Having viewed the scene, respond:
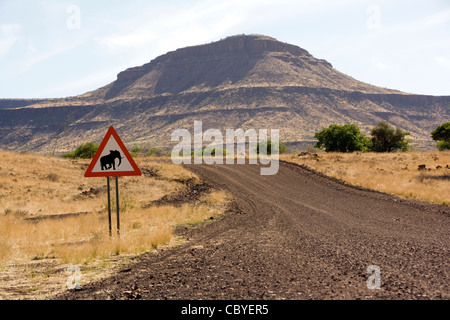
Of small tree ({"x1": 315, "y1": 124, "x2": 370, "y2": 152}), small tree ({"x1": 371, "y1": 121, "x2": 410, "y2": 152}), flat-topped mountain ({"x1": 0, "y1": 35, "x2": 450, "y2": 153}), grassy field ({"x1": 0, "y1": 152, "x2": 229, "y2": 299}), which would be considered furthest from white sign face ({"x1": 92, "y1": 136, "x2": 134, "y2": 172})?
flat-topped mountain ({"x1": 0, "y1": 35, "x2": 450, "y2": 153})

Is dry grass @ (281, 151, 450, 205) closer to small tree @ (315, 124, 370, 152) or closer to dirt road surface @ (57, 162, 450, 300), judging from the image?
dirt road surface @ (57, 162, 450, 300)

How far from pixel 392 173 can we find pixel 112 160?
21.5 metres

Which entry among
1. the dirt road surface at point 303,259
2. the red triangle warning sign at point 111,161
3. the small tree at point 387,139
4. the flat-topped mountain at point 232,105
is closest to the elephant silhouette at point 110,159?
the red triangle warning sign at point 111,161

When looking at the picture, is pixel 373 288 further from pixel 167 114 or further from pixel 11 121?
pixel 11 121

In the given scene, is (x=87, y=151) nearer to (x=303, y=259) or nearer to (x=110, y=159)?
(x=110, y=159)

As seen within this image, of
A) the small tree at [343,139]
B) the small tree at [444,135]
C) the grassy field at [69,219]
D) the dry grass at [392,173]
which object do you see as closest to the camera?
the grassy field at [69,219]

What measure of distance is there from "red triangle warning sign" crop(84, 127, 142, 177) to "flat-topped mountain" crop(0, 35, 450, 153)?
8250 cm

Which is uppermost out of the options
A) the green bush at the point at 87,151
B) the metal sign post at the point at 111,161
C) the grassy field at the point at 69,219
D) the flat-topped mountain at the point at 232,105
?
the flat-topped mountain at the point at 232,105

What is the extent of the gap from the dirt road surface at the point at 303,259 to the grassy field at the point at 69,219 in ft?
3.09

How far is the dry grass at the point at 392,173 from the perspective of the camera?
1695 cm

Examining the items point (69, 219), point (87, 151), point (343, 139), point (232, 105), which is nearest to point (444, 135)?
point (343, 139)

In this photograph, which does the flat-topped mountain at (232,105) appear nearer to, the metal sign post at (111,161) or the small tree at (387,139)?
the small tree at (387,139)

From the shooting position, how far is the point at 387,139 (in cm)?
5138

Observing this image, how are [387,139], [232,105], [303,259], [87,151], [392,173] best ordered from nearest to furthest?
1. [303,259]
2. [392,173]
3. [87,151]
4. [387,139]
5. [232,105]
